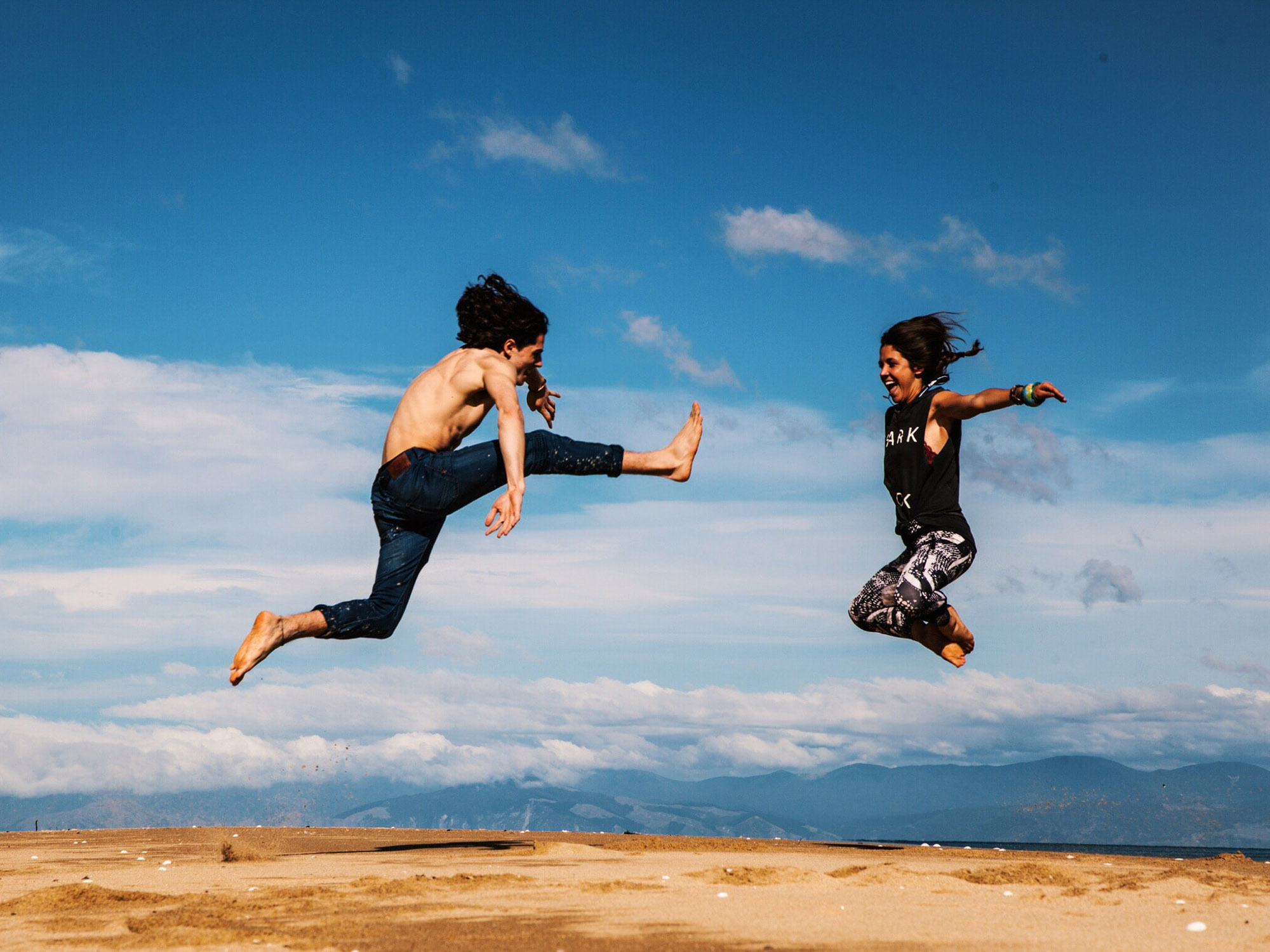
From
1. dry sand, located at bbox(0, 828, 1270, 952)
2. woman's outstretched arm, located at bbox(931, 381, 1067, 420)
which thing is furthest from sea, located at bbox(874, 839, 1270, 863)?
woman's outstretched arm, located at bbox(931, 381, 1067, 420)

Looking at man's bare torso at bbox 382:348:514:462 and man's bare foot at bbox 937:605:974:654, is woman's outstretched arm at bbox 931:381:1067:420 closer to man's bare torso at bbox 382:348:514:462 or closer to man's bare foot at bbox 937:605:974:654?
man's bare foot at bbox 937:605:974:654

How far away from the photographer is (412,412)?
25.7 ft

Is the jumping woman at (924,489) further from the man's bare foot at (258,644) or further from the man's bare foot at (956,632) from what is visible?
the man's bare foot at (258,644)

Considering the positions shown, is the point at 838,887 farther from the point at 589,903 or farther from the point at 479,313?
the point at 479,313

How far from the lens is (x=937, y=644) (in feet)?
28.5

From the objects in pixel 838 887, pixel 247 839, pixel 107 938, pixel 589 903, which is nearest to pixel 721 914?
pixel 589 903

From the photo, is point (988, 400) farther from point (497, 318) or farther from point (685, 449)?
point (497, 318)

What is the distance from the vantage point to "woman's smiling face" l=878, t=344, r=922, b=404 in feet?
28.9

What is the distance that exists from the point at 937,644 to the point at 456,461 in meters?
4.17

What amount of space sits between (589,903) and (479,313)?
447 cm

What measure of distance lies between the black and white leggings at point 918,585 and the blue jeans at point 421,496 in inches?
89.9

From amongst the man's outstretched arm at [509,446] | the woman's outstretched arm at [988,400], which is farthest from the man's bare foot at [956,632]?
the man's outstretched arm at [509,446]

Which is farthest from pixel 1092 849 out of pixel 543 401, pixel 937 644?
pixel 543 401

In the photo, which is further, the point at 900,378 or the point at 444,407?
the point at 900,378
